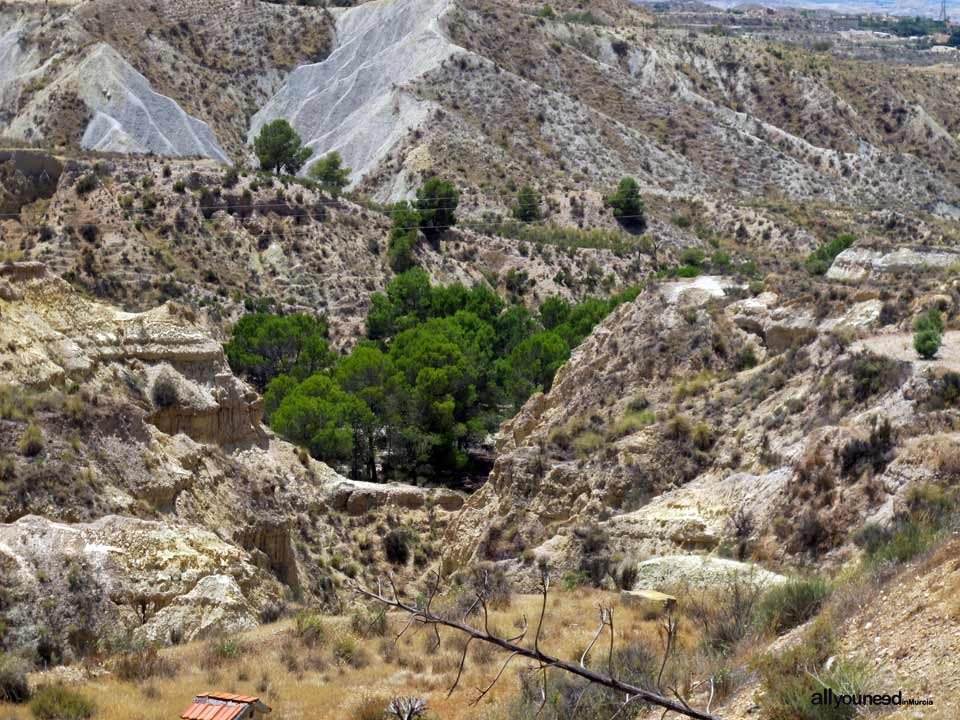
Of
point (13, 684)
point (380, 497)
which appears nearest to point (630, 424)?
point (380, 497)

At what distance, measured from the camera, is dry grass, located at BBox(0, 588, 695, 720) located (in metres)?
15.6

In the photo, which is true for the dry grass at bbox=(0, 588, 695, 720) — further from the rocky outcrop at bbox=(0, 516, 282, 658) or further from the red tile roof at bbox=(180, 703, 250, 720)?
the rocky outcrop at bbox=(0, 516, 282, 658)

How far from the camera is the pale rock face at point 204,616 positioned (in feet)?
62.7

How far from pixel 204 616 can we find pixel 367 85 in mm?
98345

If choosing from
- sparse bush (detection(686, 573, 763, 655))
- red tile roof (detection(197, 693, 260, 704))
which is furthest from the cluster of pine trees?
red tile roof (detection(197, 693, 260, 704))

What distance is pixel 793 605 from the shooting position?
15.6m

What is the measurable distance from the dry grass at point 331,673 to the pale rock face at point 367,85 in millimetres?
84477

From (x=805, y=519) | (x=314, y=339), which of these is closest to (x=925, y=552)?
(x=805, y=519)

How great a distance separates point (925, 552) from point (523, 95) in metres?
97.5

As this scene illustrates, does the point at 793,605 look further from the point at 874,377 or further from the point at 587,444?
the point at 587,444

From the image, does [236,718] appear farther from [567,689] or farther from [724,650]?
[724,650]

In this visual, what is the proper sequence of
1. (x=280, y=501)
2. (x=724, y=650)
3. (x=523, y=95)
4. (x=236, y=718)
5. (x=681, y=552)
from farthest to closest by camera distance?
1. (x=523, y=95)
2. (x=280, y=501)
3. (x=681, y=552)
4. (x=724, y=650)
5. (x=236, y=718)

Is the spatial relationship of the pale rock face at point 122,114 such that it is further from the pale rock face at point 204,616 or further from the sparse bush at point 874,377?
the pale rock face at point 204,616

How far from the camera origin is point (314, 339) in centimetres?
6172
